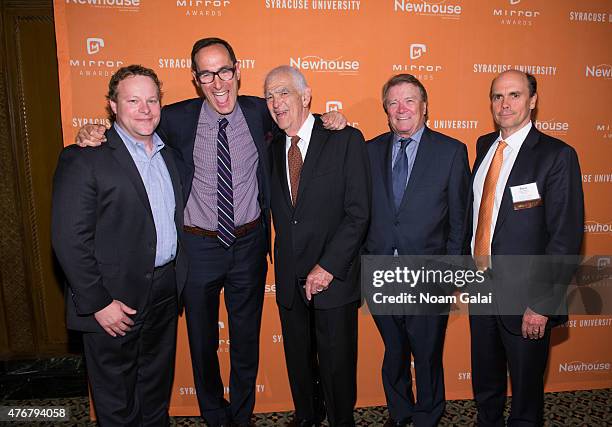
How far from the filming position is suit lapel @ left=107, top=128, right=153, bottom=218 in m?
2.24

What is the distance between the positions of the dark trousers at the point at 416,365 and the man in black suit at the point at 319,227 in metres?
0.36

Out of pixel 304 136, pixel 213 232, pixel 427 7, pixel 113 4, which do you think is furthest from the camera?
pixel 427 7

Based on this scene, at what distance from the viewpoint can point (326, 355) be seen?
103 inches

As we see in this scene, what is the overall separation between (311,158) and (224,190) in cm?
55

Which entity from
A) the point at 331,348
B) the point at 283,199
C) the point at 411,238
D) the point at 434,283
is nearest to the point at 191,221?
the point at 283,199

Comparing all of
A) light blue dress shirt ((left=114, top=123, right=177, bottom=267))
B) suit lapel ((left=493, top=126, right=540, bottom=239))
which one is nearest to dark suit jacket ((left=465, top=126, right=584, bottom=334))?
suit lapel ((left=493, top=126, right=540, bottom=239))

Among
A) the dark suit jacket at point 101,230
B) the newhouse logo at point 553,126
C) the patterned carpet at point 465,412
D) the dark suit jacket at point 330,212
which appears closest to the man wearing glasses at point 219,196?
the dark suit jacket at point 330,212

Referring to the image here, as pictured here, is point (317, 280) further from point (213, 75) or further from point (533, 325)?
point (213, 75)

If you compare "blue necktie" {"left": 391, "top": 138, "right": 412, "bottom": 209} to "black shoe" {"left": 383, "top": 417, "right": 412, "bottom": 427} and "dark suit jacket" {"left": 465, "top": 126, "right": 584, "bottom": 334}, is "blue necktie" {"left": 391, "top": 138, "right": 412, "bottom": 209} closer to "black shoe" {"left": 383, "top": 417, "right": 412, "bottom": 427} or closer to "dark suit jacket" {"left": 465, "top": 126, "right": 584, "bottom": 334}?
"dark suit jacket" {"left": 465, "top": 126, "right": 584, "bottom": 334}

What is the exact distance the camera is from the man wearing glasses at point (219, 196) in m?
2.60

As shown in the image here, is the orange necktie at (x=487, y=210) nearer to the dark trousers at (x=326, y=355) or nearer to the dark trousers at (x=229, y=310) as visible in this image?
the dark trousers at (x=326, y=355)

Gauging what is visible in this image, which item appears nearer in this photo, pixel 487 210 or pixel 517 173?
pixel 517 173

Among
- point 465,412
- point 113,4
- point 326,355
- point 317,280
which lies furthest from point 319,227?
point 113,4

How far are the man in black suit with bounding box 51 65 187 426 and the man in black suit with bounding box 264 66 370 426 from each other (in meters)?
0.63
